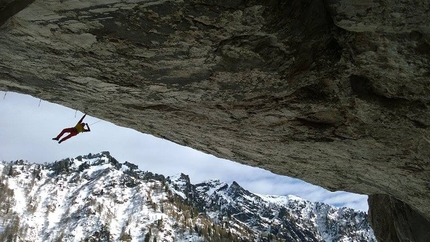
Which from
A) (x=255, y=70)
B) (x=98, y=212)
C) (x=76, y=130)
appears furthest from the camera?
(x=98, y=212)

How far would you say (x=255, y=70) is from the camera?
5.99 meters

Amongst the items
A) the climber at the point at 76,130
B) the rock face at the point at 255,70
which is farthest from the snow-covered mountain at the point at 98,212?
the rock face at the point at 255,70

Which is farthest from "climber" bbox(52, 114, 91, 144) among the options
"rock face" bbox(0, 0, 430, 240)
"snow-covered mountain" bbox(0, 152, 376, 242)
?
"snow-covered mountain" bbox(0, 152, 376, 242)

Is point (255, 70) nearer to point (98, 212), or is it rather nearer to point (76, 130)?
point (76, 130)

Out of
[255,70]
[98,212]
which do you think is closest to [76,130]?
[255,70]

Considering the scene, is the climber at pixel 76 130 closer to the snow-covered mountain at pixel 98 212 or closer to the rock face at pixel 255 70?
the rock face at pixel 255 70

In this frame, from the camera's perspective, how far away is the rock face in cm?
494

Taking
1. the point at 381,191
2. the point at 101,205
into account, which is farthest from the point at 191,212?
the point at 381,191

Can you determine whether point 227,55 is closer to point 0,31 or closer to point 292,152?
point 0,31

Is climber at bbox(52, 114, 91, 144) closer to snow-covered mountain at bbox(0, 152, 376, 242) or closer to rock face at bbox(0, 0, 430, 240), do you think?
rock face at bbox(0, 0, 430, 240)

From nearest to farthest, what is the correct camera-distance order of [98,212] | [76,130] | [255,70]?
[255,70]
[76,130]
[98,212]

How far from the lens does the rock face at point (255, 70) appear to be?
16.2 ft

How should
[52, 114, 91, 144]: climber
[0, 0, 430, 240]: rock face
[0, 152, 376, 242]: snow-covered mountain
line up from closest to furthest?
[0, 0, 430, 240]: rock face, [52, 114, 91, 144]: climber, [0, 152, 376, 242]: snow-covered mountain

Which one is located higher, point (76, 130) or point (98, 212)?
point (98, 212)
